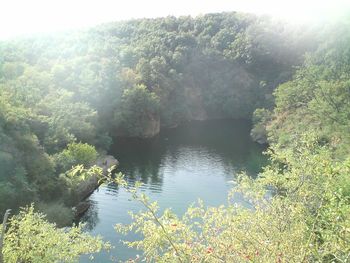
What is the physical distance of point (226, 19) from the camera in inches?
4798

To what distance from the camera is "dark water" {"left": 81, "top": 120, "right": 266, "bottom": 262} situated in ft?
134

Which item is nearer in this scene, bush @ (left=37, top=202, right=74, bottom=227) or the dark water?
bush @ (left=37, top=202, right=74, bottom=227)

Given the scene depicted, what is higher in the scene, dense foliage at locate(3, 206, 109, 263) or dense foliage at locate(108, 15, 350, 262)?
dense foliage at locate(108, 15, 350, 262)

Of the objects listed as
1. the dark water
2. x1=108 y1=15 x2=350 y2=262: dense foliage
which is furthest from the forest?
the dark water

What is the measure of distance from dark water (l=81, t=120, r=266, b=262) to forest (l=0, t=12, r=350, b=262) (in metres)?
3.24

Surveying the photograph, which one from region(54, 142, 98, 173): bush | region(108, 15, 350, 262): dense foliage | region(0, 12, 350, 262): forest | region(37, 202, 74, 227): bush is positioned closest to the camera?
region(108, 15, 350, 262): dense foliage

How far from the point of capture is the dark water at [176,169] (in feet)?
134

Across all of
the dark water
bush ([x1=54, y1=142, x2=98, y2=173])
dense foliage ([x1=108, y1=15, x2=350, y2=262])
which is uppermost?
dense foliage ([x1=108, y1=15, x2=350, y2=262])

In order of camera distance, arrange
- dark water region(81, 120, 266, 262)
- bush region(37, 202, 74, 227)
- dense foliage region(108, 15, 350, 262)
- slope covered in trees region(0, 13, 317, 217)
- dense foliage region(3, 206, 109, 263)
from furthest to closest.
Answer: dark water region(81, 120, 266, 262) < slope covered in trees region(0, 13, 317, 217) < bush region(37, 202, 74, 227) < dense foliage region(3, 206, 109, 263) < dense foliage region(108, 15, 350, 262)

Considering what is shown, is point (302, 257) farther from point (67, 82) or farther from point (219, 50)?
point (219, 50)

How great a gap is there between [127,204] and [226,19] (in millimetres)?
89477

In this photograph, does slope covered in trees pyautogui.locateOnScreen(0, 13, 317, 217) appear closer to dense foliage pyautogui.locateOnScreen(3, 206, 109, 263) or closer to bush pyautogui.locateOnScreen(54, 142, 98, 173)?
bush pyautogui.locateOnScreen(54, 142, 98, 173)

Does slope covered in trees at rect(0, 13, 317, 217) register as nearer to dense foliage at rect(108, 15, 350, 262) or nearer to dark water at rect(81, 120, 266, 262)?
dark water at rect(81, 120, 266, 262)

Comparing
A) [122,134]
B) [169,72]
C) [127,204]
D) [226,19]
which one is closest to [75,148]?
[127,204]
